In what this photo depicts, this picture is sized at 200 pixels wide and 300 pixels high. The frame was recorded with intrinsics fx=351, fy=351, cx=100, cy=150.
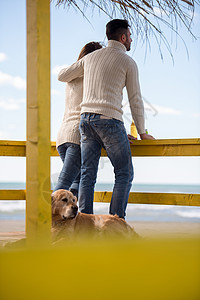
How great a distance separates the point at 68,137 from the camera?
234cm

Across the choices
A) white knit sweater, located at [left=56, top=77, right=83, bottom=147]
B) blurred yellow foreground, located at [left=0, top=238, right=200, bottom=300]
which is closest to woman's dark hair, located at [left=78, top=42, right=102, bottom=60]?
white knit sweater, located at [left=56, top=77, right=83, bottom=147]

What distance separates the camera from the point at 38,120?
94 cm

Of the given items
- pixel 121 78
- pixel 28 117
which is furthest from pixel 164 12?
pixel 28 117

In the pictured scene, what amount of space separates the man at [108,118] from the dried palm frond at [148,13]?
0.48 metres

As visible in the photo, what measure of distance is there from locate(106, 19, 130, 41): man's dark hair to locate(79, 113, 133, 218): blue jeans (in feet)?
1.83

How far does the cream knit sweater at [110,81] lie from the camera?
2.11 m

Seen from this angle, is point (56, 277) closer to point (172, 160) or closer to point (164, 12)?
point (164, 12)

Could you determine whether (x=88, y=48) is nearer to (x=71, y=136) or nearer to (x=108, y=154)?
(x=71, y=136)

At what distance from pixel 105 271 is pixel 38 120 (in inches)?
18.7

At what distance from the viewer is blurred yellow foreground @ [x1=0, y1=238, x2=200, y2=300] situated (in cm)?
60

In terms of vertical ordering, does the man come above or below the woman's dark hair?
below

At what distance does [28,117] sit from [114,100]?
1214 millimetres

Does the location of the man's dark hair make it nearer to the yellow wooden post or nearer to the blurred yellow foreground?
the yellow wooden post

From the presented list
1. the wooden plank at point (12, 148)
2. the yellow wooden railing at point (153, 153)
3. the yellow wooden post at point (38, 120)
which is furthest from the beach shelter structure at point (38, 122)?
the wooden plank at point (12, 148)
